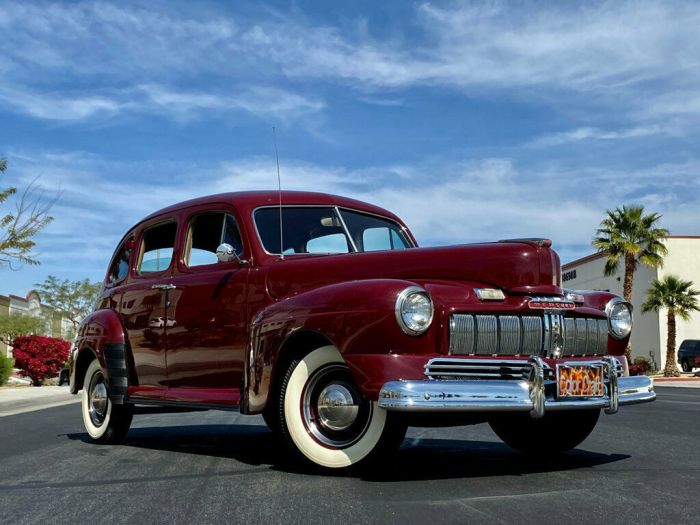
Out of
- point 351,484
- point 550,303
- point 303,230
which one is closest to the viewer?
point 351,484

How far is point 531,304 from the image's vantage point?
4777mm

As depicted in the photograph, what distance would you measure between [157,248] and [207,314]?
128 centimetres

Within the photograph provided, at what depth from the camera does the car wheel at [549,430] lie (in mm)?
5703

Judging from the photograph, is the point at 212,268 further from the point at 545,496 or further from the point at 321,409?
the point at 545,496

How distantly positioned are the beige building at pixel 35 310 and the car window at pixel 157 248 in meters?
58.2

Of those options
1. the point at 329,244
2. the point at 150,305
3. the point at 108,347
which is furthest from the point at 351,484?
the point at 108,347

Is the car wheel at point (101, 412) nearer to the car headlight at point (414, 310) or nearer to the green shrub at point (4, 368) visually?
the car headlight at point (414, 310)

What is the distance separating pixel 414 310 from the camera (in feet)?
14.6

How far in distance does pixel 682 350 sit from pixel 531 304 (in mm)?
39196

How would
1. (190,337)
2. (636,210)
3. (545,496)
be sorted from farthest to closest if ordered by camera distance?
(636,210) < (190,337) < (545,496)

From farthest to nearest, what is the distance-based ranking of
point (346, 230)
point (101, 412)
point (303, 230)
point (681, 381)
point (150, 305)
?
point (681, 381)
point (101, 412)
point (150, 305)
point (346, 230)
point (303, 230)

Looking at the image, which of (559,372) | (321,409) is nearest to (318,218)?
(321,409)

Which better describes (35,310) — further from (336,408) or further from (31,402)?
(336,408)

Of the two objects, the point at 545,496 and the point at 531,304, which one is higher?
the point at 531,304
